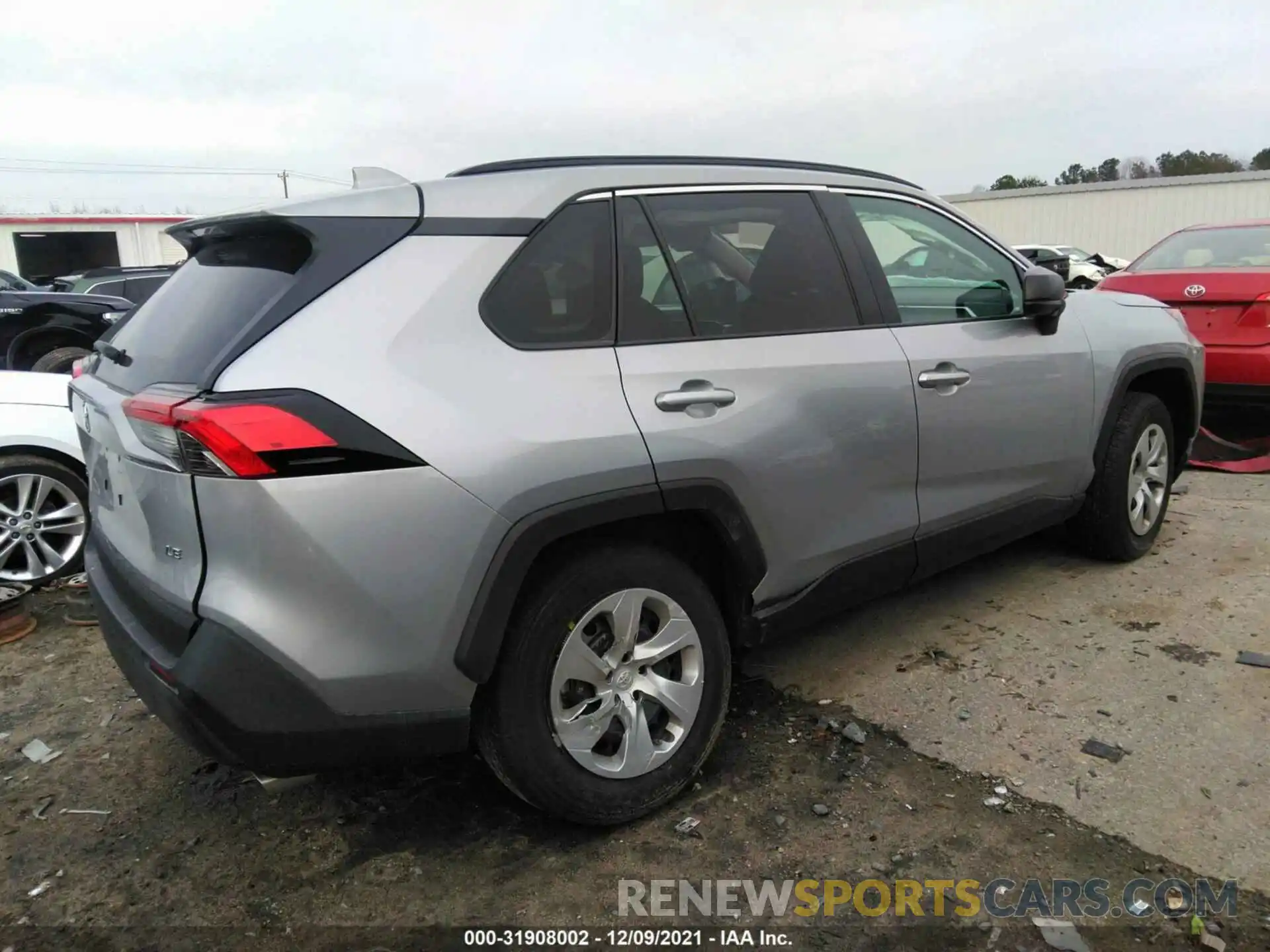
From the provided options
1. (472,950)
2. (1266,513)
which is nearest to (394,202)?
(472,950)

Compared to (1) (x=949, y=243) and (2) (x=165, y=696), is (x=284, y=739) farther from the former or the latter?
(1) (x=949, y=243)

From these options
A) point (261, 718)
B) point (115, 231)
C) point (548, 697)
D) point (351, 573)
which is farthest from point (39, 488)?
point (115, 231)

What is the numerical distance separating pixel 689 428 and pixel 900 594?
2123 millimetres

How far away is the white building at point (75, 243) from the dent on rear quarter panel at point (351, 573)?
33.7 m

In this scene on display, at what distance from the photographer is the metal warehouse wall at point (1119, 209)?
31.9 metres

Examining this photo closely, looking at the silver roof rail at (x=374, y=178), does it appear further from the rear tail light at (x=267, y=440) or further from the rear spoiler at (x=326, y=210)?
the rear tail light at (x=267, y=440)

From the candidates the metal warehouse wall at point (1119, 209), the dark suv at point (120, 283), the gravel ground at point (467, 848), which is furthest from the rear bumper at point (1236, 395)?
the metal warehouse wall at point (1119, 209)

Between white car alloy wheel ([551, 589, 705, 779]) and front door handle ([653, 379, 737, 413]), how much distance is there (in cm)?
51

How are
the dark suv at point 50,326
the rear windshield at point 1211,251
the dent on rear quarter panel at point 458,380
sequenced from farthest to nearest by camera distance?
the dark suv at point 50,326 → the rear windshield at point 1211,251 → the dent on rear quarter panel at point 458,380

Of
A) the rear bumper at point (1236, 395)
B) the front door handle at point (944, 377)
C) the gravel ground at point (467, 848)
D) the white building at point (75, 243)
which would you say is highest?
the white building at point (75, 243)

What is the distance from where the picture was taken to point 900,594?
4340mm

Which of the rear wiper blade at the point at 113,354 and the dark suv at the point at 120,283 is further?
the dark suv at the point at 120,283

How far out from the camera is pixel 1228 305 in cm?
614

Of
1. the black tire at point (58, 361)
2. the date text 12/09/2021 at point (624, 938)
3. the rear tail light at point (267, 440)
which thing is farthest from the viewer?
the black tire at point (58, 361)
